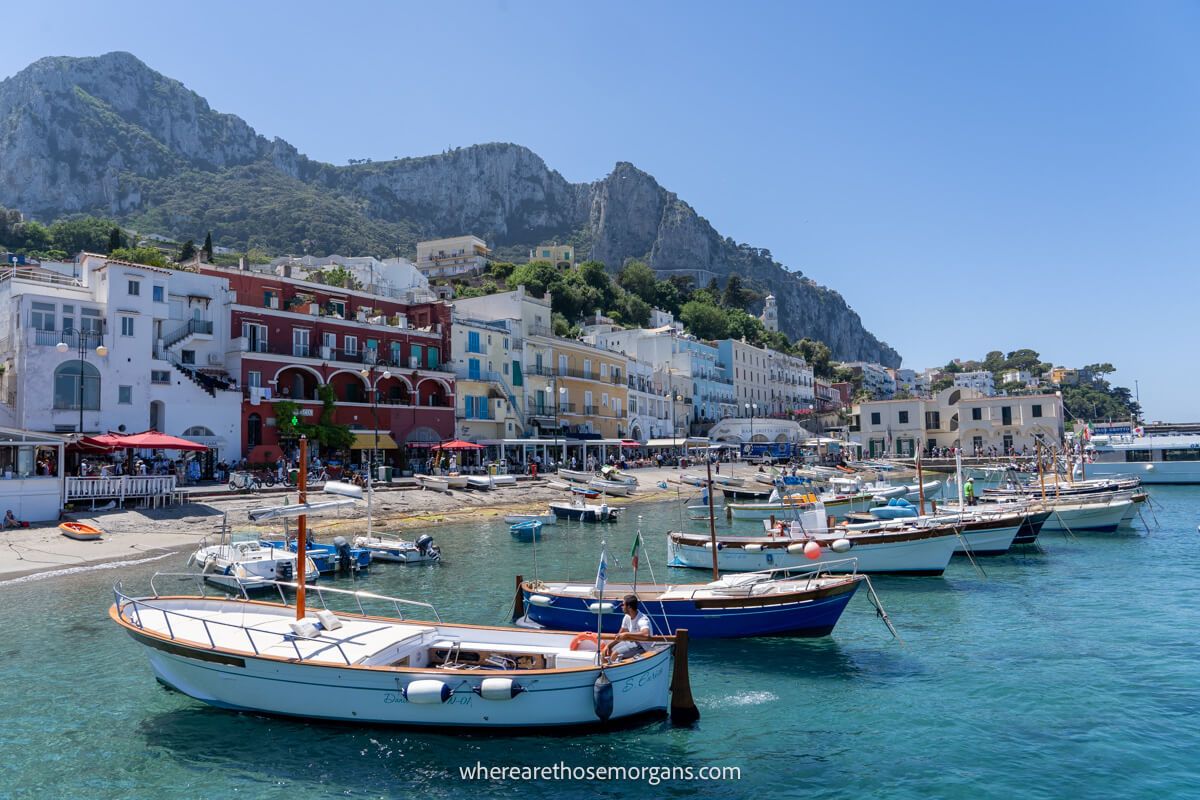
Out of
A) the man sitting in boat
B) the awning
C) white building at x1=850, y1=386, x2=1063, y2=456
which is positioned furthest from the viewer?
white building at x1=850, y1=386, x2=1063, y2=456

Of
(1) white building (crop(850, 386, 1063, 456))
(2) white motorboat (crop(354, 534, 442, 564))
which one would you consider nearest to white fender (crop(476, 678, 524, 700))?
(2) white motorboat (crop(354, 534, 442, 564))

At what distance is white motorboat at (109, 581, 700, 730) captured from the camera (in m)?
11.4

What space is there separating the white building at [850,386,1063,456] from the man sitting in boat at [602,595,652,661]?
76.3m

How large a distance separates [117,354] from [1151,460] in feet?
269

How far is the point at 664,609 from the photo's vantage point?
664 inches

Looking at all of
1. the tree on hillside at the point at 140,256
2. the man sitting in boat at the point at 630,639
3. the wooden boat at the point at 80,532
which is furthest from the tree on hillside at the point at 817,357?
the man sitting in boat at the point at 630,639

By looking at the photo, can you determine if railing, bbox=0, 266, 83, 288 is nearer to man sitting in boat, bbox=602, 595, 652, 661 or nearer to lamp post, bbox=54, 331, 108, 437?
lamp post, bbox=54, 331, 108, 437

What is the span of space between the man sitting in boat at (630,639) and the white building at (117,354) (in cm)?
3479

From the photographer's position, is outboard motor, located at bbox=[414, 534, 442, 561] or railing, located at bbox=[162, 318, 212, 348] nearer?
outboard motor, located at bbox=[414, 534, 442, 561]

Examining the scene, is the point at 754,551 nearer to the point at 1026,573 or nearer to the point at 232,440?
the point at 1026,573

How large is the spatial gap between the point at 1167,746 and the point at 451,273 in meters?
127

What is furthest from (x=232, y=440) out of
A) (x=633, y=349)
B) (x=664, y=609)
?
(x=633, y=349)

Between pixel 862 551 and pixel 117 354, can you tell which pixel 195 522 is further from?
pixel 862 551

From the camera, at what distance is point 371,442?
162ft
